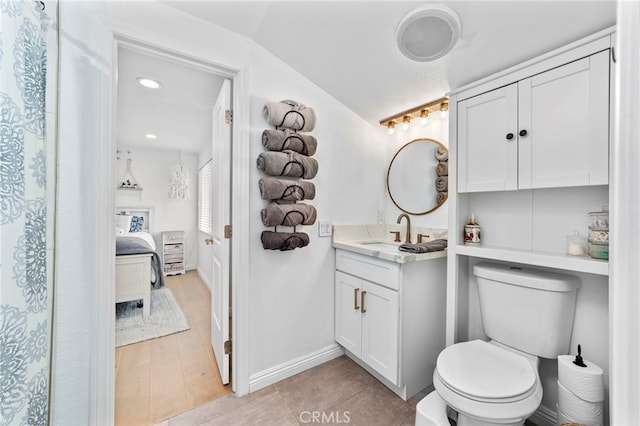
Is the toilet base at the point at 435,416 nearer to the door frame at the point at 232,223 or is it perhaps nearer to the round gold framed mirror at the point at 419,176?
the door frame at the point at 232,223

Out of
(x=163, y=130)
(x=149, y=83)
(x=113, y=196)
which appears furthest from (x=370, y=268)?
(x=163, y=130)

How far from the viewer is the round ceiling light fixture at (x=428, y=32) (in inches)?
48.6

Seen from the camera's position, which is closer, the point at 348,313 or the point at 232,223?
the point at 232,223

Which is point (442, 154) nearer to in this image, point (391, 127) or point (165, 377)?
point (391, 127)

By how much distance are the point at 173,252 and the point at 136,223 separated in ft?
2.52

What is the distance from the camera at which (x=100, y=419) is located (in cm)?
124

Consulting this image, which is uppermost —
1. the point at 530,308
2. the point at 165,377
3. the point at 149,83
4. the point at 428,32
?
the point at 149,83

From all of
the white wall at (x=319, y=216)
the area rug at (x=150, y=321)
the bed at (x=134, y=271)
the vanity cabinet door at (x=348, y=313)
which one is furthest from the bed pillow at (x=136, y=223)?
the vanity cabinet door at (x=348, y=313)

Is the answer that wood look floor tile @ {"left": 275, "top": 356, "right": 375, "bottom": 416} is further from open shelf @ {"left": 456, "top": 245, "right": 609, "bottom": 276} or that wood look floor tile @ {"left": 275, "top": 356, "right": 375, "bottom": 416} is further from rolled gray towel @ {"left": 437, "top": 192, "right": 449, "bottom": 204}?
rolled gray towel @ {"left": 437, "top": 192, "right": 449, "bottom": 204}

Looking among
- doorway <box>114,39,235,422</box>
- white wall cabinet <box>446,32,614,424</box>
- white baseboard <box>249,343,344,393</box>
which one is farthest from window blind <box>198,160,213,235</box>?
white wall cabinet <box>446,32,614,424</box>

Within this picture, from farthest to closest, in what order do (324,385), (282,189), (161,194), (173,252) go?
1. (161,194)
2. (173,252)
3. (324,385)
4. (282,189)

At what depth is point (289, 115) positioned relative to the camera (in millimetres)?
1652

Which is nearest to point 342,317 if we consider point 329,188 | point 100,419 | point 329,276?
point 329,276

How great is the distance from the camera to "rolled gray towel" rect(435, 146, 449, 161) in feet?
6.15
